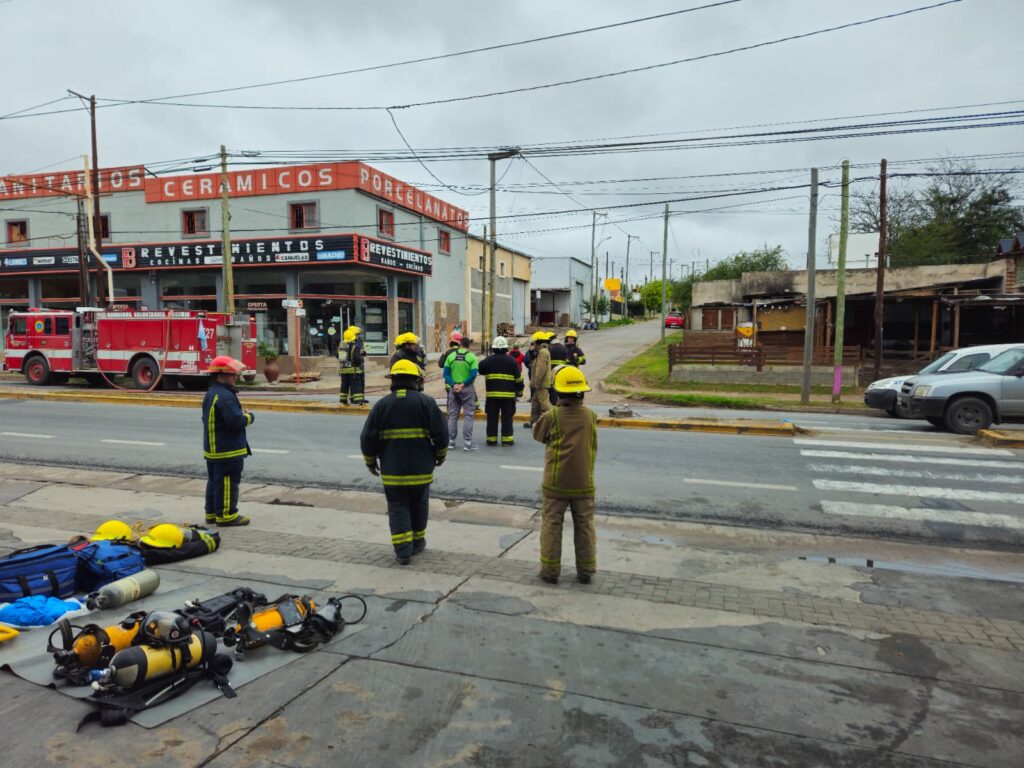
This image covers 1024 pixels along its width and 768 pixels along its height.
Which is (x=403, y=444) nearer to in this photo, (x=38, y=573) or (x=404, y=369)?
(x=404, y=369)

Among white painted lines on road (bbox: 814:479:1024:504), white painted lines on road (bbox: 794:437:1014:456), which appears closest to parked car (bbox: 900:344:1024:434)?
white painted lines on road (bbox: 794:437:1014:456)

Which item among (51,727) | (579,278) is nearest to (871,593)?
(51,727)

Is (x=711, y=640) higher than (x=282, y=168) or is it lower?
lower

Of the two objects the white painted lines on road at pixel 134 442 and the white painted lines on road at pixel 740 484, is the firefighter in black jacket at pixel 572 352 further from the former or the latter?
the white painted lines on road at pixel 134 442

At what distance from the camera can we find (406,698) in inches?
144

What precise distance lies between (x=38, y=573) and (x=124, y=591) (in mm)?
633

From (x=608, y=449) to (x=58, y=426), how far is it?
11.1m

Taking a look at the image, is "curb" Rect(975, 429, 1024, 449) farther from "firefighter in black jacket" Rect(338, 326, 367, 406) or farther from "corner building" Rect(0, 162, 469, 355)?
"corner building" Rect(0, 162, 469, 355)

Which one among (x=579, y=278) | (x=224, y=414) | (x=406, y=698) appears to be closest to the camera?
(x=406, y=698)

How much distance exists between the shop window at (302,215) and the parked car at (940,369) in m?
21.7

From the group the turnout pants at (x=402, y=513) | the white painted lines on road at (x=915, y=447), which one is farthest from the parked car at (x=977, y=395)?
the turnout pants at (x=402, y=513)

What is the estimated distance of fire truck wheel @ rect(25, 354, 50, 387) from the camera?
75.2 feet

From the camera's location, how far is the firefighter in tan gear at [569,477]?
5.27 metres

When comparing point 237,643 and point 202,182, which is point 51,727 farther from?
point 202,182
